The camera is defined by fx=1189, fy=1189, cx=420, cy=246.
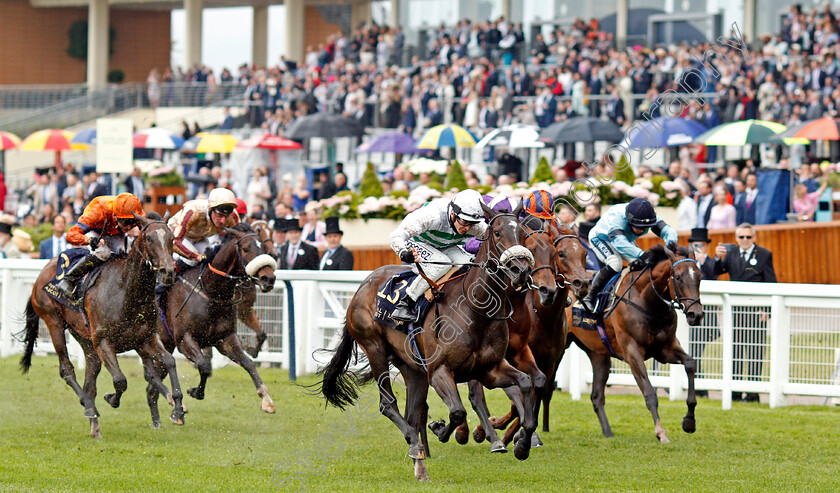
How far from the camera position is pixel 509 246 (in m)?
6.43

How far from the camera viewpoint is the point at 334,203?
49.9 feet

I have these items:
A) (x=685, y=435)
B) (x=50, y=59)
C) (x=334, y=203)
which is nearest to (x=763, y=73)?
(x=334, y=203)

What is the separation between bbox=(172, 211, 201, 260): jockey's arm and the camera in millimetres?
9328

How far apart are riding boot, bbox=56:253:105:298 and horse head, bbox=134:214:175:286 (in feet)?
2.40

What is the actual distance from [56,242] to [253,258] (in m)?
5.68

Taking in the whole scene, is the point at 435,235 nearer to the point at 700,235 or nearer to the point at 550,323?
the point at 550,323

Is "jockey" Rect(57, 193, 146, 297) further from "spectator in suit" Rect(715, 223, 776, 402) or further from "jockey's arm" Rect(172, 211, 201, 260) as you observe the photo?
"spectator in suit" Rect(715, 223, 776, 402)

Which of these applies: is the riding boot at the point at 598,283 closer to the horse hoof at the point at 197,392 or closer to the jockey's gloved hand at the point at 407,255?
the jockey's gloved hand at the point at 407,255

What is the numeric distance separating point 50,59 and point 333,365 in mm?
32939

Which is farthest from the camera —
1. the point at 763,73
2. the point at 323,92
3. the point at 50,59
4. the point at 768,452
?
the point at 50,59

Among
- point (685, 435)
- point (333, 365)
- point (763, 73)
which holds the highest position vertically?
point (763, 73)

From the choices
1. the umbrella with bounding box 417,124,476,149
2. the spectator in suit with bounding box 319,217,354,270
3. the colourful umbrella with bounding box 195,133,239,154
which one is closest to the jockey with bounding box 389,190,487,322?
the spectator in suit with bounding box 319,217,354,270

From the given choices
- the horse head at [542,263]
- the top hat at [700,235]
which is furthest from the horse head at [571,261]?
the top hat at [700,235]

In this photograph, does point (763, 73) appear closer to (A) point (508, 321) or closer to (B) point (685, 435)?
(B) point (685, 435)
